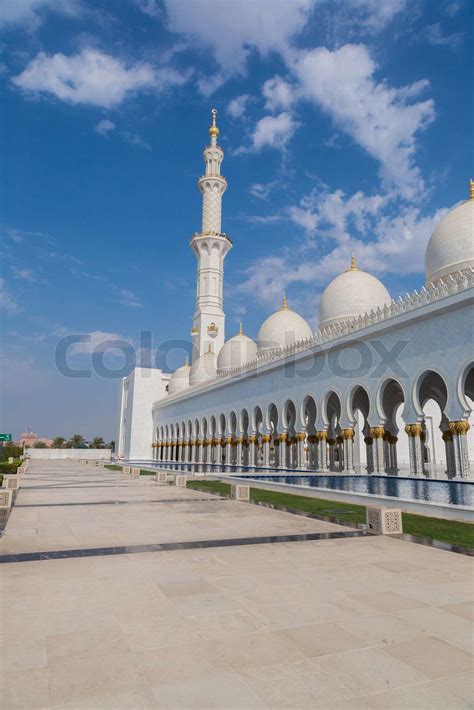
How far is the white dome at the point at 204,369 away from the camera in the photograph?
40875mm

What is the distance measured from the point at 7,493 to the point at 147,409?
43.8m

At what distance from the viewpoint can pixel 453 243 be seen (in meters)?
18.3

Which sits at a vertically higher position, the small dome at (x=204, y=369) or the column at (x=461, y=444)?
the small dome at (x=204, y=369)

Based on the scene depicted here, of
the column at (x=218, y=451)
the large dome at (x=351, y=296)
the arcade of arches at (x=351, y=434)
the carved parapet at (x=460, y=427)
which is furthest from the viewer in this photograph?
the column at (x=218, y=451)

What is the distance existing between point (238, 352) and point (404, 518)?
2601 cm

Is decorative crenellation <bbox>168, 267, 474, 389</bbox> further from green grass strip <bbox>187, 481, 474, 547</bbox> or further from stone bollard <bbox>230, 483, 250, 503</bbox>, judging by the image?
stone bollard <bbox>230, 483, 250, 503</bbox>

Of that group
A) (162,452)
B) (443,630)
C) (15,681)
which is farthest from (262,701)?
(162,452)

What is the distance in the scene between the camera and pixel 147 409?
53219mm

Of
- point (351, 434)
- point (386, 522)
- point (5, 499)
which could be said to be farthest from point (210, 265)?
point (386, 522)

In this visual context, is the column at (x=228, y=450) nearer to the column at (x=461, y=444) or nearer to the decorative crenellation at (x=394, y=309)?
the decorative crenellation at (x=394, y=309)

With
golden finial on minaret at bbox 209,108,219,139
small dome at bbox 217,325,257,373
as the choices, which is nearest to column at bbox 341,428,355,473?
small dome at bbox 217,325,257,373

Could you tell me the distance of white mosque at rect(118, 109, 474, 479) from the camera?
55.5 feet

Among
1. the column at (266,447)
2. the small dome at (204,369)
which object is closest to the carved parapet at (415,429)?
the column at (266,447)

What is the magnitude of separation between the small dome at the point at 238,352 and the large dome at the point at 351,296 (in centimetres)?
994
